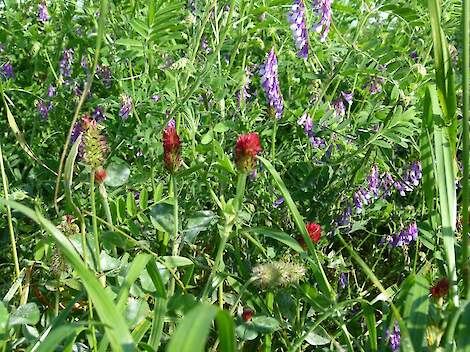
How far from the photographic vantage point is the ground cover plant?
1.37 metres

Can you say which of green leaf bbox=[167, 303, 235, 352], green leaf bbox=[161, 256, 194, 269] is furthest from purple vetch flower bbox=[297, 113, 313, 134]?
green leaf bbox=[167, 303, 235, 352]

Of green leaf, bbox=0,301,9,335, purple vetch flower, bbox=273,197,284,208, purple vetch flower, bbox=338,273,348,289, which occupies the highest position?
green leaf, bbox=0,301,9,335

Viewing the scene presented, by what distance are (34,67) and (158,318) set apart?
1607 millimetres

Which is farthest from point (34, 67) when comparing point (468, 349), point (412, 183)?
point (468, 349)

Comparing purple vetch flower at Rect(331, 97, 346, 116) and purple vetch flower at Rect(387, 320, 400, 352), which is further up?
purple vetch flower at Rect(331, 97, 346, 116)

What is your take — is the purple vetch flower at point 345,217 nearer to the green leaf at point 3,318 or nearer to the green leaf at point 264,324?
the green leaf at point 264,324

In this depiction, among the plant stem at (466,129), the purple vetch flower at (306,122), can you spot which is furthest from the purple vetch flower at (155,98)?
the plant stem at (466,129)

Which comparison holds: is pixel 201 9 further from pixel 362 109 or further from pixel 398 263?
pixel 398 263

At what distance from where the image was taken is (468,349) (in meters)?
1.14

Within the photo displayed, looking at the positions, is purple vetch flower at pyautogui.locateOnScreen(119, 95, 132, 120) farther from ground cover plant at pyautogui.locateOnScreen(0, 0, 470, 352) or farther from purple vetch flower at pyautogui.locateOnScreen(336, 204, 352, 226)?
purple vetch flower at pyautogui.locateOnScreen(336, 204, 352, 226)

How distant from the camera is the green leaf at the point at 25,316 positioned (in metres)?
1.47

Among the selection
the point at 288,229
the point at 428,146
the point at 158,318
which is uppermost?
the point at 428,146

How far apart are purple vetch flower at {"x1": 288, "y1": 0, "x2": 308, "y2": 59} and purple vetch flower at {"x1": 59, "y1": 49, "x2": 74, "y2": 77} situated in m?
0.81

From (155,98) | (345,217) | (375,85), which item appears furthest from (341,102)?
(155,98)
